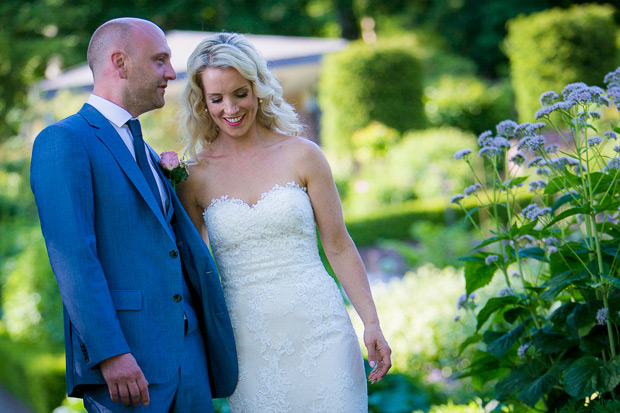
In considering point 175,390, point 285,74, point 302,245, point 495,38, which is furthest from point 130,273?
point 495,38

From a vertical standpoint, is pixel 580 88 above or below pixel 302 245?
above

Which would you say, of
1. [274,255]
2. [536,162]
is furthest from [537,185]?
[274,255]

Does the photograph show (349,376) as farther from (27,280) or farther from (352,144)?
(352,144)

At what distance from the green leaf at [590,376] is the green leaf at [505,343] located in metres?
0.29

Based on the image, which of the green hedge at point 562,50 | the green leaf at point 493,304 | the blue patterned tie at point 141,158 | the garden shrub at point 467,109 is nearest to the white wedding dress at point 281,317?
the blue patterned tie at point 141,158

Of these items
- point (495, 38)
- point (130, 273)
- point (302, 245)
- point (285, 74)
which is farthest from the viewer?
point (495, 38)

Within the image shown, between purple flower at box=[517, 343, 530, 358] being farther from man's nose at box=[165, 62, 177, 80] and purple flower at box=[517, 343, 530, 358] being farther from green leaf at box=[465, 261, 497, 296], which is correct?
man's nose at box=[165, 62, 177, 80]

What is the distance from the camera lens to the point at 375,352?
2.71 metres

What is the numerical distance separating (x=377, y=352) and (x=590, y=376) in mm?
798

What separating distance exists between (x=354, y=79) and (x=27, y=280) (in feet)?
34.7

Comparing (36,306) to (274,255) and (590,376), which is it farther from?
(590,376)

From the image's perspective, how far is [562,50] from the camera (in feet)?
53.3

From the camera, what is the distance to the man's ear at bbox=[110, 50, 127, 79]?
2.34m

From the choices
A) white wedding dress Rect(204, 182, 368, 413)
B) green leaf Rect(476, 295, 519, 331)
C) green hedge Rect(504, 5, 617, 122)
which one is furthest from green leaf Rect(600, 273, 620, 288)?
green hedge Rect(504, 5, 617, 122)
